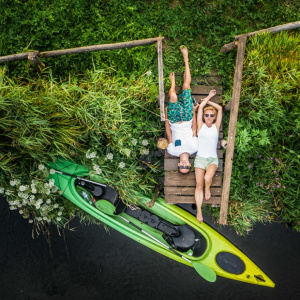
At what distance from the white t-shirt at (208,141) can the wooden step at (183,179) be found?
373 millimetres

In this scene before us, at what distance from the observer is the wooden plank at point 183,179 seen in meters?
3.57

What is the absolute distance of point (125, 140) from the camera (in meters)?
3.40

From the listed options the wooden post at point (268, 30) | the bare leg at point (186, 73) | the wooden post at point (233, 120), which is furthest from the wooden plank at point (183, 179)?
the wooden post at point (268, 30)

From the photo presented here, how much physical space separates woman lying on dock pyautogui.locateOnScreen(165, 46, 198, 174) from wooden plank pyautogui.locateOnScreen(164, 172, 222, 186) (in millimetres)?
151

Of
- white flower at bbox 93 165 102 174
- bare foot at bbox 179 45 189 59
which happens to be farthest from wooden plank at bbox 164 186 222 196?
bare foot at bbox 179 45 189 59

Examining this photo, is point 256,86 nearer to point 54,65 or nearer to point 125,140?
point 125,140

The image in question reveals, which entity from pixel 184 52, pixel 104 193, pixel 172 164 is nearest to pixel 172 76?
pixel 184 52

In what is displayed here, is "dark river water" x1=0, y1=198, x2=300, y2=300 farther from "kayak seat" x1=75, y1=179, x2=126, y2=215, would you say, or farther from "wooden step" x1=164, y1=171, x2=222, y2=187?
"wooden step" x1=164, y1=171, x2=222, y2=187

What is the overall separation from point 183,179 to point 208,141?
27.5 inches

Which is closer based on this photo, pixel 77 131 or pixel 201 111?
pixel 77 131

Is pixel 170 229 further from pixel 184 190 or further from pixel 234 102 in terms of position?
pixel 234 102

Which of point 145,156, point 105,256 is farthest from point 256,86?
point 105,256

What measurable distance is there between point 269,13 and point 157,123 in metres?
2.61

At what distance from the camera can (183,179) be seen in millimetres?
3584
